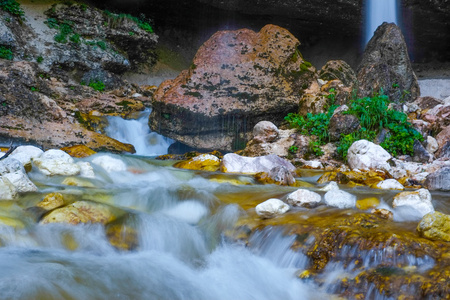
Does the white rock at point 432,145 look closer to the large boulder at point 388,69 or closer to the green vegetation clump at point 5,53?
the large boulder at point 388,69

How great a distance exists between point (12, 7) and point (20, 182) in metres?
9.90

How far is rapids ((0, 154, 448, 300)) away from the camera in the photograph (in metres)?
2.19

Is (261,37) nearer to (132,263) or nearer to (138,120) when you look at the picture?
(138,120)

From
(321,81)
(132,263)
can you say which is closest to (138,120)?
(321,81)

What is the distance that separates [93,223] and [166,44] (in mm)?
15044

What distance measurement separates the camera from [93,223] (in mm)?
2918

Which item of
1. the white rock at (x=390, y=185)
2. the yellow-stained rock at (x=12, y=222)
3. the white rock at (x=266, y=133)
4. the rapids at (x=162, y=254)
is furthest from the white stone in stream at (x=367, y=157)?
the yellow-stained rock at (x=12, y=222)

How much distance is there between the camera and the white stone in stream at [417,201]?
3033 mm

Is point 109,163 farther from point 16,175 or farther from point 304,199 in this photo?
point 304,199

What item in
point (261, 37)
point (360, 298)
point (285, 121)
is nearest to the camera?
point (360, 298)

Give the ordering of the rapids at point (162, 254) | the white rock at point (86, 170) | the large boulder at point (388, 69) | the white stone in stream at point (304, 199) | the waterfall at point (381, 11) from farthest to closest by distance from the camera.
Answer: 1. the waterfall at point (381, 11)
2. the large boulder at point (388, 69)
3. the white rock at point (86, 170)
4. the white stone in stream at point (304, 199)
5. the rapids at point (162, 254)

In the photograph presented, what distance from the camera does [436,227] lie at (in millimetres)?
2312

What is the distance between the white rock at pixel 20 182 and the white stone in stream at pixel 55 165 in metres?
0.74

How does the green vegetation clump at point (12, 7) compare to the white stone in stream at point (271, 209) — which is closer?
the white stone in stream at point (271, 209)
